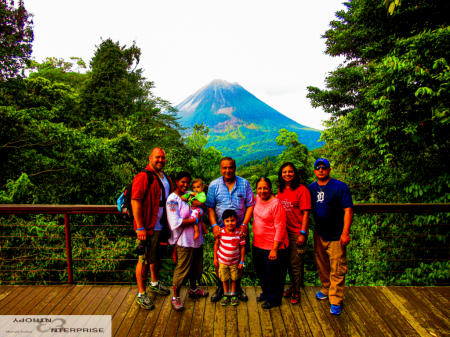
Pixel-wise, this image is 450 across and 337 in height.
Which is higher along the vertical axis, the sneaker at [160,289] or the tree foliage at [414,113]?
the tree foliage at [414,113]

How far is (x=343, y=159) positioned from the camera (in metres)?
10.7

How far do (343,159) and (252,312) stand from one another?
32.0 feet

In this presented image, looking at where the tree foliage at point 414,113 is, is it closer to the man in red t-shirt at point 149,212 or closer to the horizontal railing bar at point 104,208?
the horizontal railing bar at point 104,208

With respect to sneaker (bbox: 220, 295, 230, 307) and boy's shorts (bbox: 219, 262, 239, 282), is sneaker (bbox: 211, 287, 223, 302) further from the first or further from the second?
boy's shorts (bbox: 219, 262, 239, 282)

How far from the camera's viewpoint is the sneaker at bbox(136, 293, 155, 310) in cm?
247

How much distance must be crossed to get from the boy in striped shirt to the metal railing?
857 mm

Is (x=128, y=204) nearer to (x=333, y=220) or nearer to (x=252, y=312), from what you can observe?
(x=252, y=312)

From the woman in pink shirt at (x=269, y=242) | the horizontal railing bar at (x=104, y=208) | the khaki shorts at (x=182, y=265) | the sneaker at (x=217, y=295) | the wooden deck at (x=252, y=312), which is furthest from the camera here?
the horizontal railing bar at (x=104, y=208)

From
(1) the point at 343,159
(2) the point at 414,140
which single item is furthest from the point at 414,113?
(1) the point at 343,159

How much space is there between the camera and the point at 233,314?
2387mm

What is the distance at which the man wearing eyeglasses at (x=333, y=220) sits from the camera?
2.39 metres

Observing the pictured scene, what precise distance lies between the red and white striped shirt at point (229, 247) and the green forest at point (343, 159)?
0.94 meters

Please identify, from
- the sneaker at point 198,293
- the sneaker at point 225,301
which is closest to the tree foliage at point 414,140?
the sneaker at point 225,301

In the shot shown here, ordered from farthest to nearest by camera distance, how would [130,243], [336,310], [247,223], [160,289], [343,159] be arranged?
[343,159] < [130,243] < [160,289] < [247,223] < [336,310]
